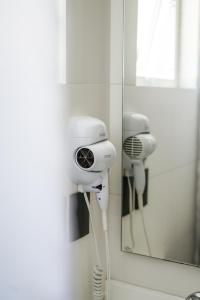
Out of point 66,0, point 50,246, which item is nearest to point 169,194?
point 50,246

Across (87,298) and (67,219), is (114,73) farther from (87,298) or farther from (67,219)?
(87,298)

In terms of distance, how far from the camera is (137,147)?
116 centimetres

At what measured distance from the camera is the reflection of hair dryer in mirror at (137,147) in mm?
1150

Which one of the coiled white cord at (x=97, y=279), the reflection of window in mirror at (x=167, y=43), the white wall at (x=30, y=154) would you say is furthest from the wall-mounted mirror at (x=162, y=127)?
the white wall at (x=30, y=154)

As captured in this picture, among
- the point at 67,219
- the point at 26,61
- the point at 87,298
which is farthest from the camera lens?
the point at 87,298

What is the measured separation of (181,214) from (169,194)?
0.20 feet

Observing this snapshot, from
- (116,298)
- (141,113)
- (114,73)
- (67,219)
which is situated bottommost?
(116,298)

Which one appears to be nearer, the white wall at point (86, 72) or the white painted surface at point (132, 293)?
the white wall at point (86, 72)

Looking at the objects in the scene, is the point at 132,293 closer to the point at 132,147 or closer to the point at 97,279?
the point at 97,279

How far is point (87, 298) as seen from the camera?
123 centimetres

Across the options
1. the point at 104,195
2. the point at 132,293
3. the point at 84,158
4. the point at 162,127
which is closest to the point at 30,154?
the point at 84,158

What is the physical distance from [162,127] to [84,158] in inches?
9.3

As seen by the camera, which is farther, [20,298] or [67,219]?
[67,219]

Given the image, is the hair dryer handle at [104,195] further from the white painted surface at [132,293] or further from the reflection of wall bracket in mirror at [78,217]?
the white painted surface at [132,293]
